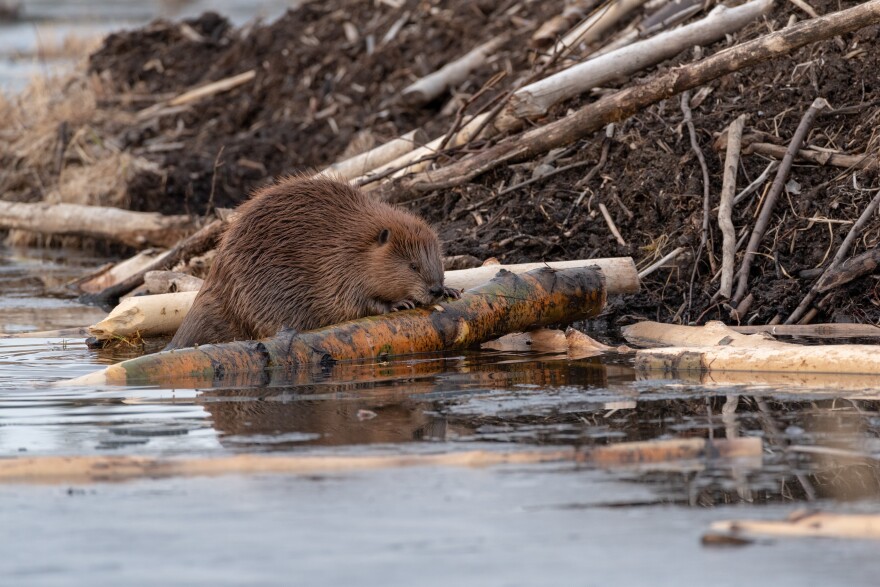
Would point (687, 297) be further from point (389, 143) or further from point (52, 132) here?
point (52, 132)

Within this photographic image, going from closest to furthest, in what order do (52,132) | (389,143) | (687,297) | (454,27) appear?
(687,297)
(389,143)
(454,27)
(52,132)

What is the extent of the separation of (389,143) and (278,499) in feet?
18.7

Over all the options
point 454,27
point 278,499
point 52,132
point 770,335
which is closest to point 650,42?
point 770,335

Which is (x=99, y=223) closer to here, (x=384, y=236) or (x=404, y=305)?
(x=384, y=236)

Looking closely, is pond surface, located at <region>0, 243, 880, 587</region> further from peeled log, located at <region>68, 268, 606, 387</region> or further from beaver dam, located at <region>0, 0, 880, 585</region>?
peeled log, located at <region>68, 268, 606, 387</region>

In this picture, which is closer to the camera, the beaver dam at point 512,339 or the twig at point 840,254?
the beaver dam at point 512,339

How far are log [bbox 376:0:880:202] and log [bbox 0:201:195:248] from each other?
8.01ft

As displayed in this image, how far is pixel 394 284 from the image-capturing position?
5.78m

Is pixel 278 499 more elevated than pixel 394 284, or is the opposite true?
pixel 394 284

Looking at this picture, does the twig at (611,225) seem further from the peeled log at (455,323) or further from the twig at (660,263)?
A: the peeled log at (455,323)

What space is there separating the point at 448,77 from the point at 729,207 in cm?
452

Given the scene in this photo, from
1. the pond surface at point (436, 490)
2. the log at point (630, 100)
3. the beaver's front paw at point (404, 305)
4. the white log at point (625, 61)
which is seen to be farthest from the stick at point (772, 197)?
the beaver's front paw at point (404, 305)

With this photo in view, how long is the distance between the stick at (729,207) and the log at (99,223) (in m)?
4.32

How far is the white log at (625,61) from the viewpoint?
7386 mm
